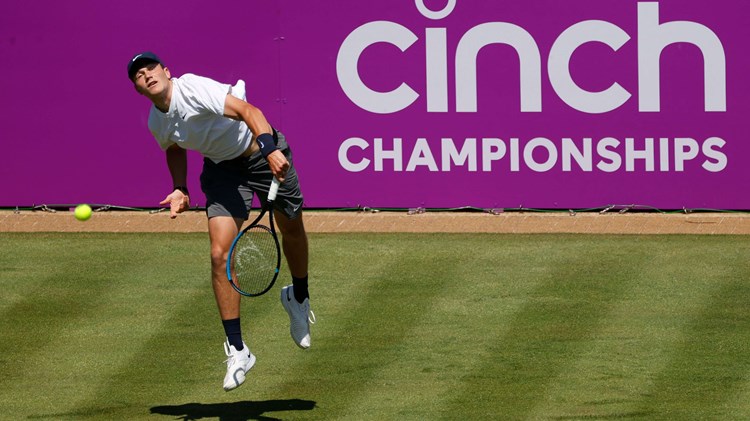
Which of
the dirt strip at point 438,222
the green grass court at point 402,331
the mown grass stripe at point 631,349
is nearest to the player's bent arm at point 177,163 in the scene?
the green grass court at point 402,331

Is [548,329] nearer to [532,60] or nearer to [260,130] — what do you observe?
[260,130]

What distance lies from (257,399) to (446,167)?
4784 mm

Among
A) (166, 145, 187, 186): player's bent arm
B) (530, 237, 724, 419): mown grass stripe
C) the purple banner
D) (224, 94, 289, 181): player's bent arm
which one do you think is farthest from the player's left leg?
the purple banner

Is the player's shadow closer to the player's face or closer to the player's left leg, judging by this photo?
the player's left leg

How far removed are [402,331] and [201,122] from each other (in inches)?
86.2

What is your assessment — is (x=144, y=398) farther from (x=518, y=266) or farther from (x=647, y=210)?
(x=647, y=210)

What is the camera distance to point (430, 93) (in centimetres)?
1264

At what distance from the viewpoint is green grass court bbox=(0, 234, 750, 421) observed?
808 centimetres

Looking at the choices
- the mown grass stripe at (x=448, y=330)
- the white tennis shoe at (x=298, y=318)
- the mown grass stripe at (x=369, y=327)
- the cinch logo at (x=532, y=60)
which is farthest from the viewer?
the cinch logo at (x=532, y=60)

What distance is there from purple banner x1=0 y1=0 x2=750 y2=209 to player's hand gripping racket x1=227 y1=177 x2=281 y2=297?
415 centimetres

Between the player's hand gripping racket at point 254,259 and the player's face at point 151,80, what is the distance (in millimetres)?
762

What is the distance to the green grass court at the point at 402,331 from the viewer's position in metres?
8.08

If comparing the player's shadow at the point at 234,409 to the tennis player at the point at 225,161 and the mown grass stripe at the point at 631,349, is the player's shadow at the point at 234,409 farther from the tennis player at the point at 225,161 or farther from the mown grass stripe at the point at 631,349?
the mown grass stripe at the point at 631,349

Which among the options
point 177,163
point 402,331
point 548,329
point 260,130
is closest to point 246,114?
point 260,130
